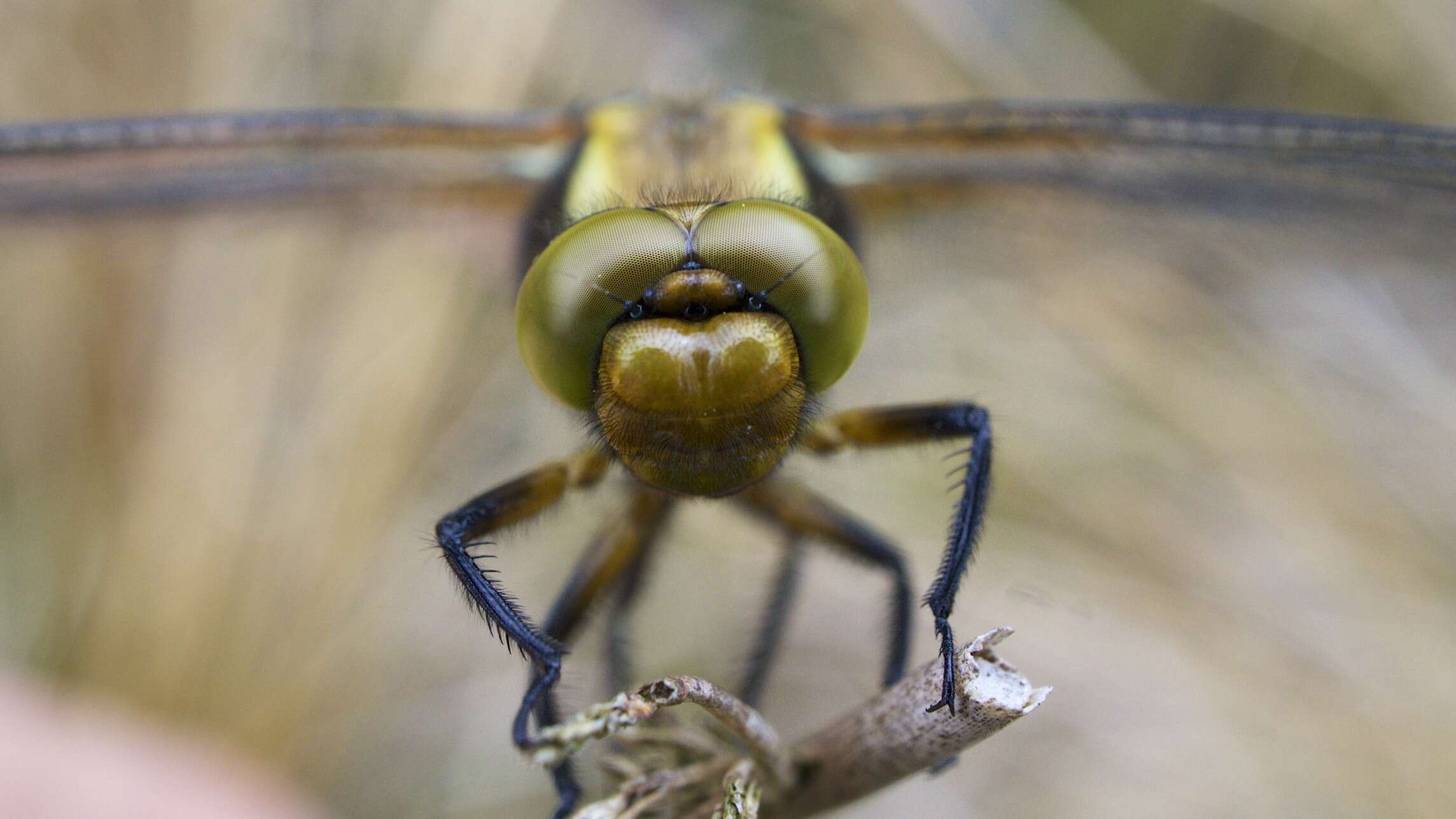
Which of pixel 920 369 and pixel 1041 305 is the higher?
pixel 1041 305

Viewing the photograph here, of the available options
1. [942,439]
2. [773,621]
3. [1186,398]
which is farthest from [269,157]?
[1186,398]

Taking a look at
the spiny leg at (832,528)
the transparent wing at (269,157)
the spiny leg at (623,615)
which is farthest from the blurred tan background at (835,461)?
the spiny leg at (832,528)

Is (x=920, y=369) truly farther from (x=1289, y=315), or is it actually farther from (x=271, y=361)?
(x=271, y=361)

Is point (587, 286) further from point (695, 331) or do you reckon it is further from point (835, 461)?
point (835, 461)

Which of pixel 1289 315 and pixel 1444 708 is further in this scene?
pixel 1289 315

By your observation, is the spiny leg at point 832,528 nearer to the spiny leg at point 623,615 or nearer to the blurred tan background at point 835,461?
the spiny leg at point 623,615

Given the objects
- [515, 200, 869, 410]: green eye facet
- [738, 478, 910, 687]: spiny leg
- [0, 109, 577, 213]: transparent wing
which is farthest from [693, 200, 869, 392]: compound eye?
[0, 109, 577, 213]: transparent wing

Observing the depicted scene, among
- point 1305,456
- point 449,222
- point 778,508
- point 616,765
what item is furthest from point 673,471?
point 1305,456
